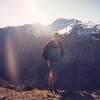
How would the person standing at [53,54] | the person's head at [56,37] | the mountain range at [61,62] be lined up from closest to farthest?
the person's head at [56,37] < the person standing at [53,54] < the mountain range at [61,62]

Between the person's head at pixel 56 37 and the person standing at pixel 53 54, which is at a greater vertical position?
the person's head at pixel 56 37

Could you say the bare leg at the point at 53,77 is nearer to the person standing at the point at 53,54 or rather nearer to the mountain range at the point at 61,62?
the person standing at the point at 53,54

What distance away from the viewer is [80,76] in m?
97.9

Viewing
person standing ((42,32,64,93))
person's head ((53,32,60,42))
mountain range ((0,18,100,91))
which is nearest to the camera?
person's head ((53,32,60,42))

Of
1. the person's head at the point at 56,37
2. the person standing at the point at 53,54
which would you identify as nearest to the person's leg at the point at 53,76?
the person standing at the point at 53,54

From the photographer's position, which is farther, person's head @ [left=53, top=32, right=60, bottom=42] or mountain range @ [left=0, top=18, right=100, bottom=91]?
mountain range @ [left=0, top=18, right=100, bottom=91]

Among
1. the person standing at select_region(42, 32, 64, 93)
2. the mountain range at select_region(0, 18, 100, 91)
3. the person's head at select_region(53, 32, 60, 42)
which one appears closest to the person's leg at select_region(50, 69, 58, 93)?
the person standing at select_region(42, 32, 64, 93)

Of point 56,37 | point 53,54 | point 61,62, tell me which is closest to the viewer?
point 56,37

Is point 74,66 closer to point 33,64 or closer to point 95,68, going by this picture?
point 95,68

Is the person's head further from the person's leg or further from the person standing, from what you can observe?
the person's leg

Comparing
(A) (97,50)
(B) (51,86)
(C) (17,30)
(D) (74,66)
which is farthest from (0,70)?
(B) (51,86)

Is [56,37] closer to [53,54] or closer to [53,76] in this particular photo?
[53,54]

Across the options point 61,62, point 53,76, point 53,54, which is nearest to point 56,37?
point 53,54

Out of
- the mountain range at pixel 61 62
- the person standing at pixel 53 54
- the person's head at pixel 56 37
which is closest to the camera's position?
the person's head at pixel 56 37
